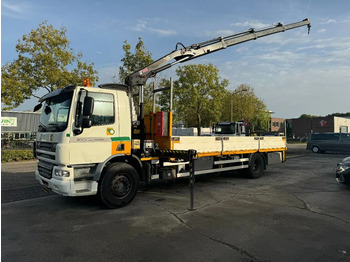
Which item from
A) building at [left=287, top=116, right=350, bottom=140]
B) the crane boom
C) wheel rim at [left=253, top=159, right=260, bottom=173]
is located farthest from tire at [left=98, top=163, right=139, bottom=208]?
building at [left=287, top=116, right=350, bottom=140]

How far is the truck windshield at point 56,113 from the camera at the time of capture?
17.8 feet

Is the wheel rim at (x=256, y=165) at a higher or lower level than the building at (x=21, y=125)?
lower

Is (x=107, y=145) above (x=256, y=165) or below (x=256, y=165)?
above

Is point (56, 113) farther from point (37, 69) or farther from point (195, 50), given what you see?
point (37, 69)

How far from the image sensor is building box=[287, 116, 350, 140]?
58750 millimetres

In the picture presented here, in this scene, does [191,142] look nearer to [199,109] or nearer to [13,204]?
[13,204]

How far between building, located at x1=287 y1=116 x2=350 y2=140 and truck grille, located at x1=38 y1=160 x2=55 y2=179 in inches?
2323

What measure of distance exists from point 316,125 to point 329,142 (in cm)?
4561

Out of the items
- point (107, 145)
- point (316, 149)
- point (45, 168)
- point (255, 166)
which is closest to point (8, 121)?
point (45, 168)

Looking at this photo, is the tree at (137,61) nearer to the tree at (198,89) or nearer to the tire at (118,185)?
the tree at (198,89)

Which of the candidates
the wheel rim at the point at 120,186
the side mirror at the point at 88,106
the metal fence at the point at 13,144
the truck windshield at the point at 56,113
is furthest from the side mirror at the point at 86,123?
the metal fence at the point at 13,144

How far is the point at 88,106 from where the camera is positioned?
5164 mm

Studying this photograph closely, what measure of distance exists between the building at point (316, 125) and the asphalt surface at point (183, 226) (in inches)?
2212

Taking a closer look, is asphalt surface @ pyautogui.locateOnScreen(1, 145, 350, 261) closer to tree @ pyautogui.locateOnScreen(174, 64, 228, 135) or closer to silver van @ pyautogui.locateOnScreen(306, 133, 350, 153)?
silver van @ pyautogui.locateOnScreen(306, 133, 350, 153)
